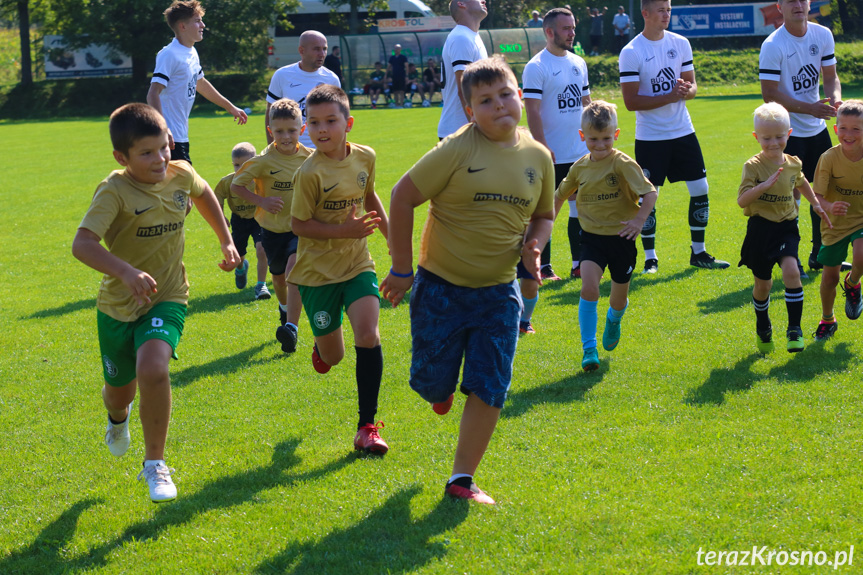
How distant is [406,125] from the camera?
27.3 meters

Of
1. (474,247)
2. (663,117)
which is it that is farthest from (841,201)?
(474,247)

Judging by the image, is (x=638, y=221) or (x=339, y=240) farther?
(x=638, y=221)

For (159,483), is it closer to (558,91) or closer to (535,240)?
(535,240)

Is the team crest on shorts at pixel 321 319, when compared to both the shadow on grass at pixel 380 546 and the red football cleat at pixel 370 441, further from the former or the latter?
the shadow on grass at pixel 380 546

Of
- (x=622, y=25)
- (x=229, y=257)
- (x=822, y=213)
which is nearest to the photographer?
(x=229, y=257)

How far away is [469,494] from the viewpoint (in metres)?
3.93

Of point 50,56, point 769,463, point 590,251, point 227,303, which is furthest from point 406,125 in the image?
point 50,56

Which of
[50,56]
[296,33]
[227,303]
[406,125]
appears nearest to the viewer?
[227,303]

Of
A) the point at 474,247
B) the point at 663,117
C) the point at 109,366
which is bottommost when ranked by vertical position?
the point at 109,366

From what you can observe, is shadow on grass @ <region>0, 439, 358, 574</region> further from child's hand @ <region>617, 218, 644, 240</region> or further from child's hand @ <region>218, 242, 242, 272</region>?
child's hand @ <region>617, 218, 644, 240</region>

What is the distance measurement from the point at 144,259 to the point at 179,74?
211 inches

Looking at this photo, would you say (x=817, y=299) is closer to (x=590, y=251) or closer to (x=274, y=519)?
(x=590, y=251)

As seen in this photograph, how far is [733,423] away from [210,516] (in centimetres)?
278

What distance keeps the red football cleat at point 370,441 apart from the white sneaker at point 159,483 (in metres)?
1.00
